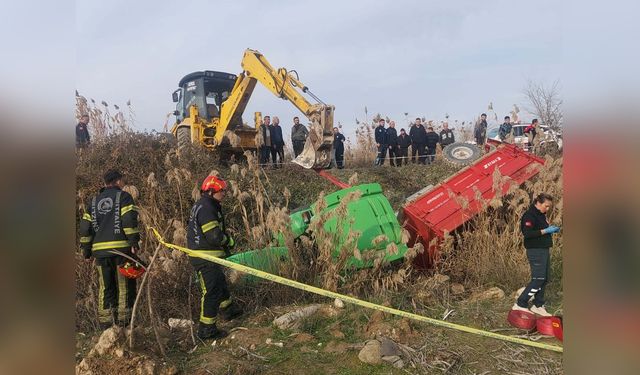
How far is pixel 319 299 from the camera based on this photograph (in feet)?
16.8

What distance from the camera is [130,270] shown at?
15.2 feet

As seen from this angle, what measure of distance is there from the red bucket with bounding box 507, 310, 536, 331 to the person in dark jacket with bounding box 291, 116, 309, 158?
10195mm

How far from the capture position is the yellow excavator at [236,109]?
9953mm

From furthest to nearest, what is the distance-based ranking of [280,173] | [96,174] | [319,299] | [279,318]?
[280,173] → [96,174] → [319,299] → [279,318]

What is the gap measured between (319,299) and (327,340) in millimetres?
927

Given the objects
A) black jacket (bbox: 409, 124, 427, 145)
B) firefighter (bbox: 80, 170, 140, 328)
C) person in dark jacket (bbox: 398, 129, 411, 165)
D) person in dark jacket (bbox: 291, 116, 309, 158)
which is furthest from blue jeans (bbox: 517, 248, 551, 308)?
black jacket (bbox: 409, 124, 427, 145)

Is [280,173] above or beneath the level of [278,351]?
above

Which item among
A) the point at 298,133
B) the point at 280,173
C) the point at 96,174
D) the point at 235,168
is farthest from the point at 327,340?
the point at 298,133

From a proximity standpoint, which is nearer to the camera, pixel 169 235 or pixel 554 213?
pixel 554 213

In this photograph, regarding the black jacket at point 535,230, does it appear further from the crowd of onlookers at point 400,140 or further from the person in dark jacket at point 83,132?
the crowd of onlookers at point 400,140

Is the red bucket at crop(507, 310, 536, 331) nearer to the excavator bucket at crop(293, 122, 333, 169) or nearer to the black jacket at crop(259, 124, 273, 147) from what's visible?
the excavator bucket at crop(293, 122, 333, 169)

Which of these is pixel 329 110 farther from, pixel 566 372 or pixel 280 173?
pixel 566 372

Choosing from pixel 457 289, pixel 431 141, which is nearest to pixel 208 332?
pixel 457 289

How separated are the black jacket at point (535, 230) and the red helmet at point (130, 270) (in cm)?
397
